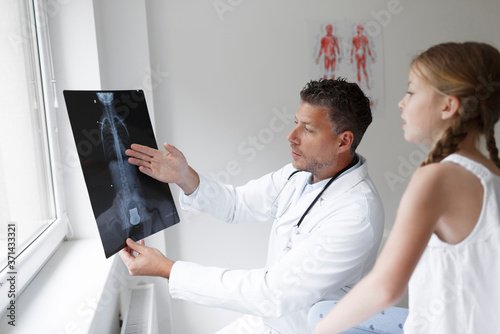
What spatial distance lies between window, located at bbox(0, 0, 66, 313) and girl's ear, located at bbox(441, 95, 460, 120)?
3.65 feet

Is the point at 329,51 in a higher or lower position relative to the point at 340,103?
higher

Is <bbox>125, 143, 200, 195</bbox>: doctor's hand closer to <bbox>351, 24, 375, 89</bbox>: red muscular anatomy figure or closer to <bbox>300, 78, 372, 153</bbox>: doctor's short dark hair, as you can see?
<bbox>300, 78, 372, 153</bbox>: doctor's short dark hair

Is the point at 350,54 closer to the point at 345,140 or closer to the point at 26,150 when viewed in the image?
the point at 345,140

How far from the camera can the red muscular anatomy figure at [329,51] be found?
2.37 m

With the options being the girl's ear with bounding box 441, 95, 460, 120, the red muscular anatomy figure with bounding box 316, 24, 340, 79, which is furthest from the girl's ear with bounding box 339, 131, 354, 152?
the red muscular anatomy figure with bounding box 316, 24, 340, 79

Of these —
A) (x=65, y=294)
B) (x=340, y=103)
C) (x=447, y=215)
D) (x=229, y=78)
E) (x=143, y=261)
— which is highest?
(x=229, y=78)

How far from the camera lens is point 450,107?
0.84 m

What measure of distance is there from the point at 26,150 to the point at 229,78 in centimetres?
112

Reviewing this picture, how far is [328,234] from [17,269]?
2.90 ft

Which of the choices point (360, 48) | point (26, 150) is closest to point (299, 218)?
point (26, 150)

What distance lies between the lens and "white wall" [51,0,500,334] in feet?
7.11

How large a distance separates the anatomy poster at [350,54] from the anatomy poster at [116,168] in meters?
1.35

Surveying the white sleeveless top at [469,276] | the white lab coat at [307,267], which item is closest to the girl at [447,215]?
the white sleeveless top at [469,276]

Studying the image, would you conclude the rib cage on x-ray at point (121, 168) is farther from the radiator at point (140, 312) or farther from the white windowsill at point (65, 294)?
the radiator at point (140, 312)
